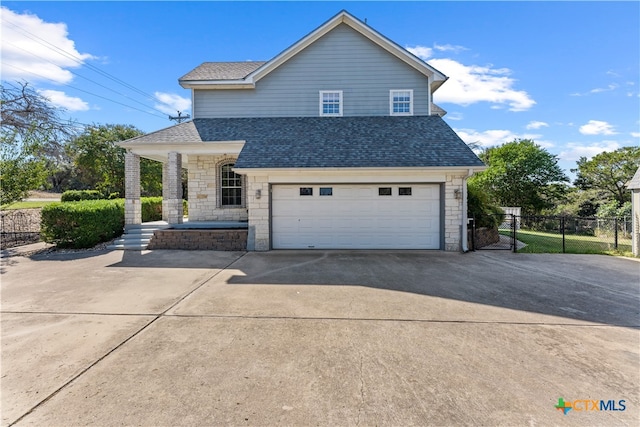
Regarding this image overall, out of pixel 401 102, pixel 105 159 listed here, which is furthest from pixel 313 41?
pixel 105 159

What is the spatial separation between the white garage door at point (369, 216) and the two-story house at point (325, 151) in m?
0.04

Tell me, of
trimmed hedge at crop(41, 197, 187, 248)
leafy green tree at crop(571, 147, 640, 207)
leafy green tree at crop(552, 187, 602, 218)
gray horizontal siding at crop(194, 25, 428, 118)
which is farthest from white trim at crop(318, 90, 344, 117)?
leafy green tree at crop(571, 147, 640, 207)

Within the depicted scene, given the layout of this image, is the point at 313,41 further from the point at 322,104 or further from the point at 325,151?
the point at 325,151

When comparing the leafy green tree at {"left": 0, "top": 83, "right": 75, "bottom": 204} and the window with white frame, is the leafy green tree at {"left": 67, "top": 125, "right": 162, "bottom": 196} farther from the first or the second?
the window with white frame

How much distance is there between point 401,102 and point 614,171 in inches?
904

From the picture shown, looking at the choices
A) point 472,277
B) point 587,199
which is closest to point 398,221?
point 472,277

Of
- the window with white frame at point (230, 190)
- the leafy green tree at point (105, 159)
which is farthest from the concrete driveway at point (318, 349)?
the leafy green tree at point (105, 159)

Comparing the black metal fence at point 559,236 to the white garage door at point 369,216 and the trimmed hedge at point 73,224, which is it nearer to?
the white garage door at point 369,216

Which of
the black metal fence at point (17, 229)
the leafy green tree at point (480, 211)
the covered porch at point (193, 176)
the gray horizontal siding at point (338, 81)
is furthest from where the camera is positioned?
the gray horizontal siding at point (338, 81)

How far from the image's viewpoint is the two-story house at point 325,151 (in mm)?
10344

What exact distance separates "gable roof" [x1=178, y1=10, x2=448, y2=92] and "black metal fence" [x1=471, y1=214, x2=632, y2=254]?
23.3 ft

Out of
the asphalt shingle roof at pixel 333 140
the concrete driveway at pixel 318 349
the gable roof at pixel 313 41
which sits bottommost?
the concrete driveway at pixel 318 349

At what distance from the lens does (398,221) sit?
415 inches

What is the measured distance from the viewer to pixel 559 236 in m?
16.7
